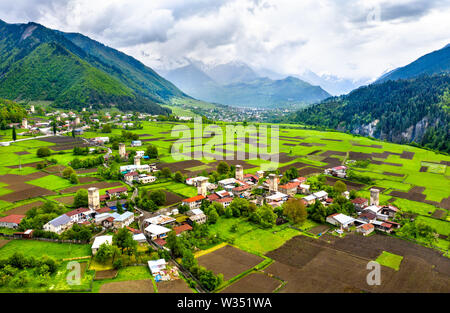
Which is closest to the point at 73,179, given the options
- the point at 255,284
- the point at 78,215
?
the point at 78,215

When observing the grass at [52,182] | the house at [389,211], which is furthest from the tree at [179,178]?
the house at [389,211]

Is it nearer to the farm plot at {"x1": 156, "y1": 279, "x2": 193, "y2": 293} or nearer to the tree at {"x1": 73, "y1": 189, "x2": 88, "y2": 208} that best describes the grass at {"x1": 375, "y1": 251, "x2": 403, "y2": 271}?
the farm plot at {"x1": 156, "y1": 279, "x2": 193, "y2": 293}

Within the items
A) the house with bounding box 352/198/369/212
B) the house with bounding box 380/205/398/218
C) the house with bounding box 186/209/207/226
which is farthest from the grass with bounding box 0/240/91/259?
the house with bounding box 380/205/398/218

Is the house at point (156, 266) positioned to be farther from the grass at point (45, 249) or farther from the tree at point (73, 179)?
the tree at point (73, 179)

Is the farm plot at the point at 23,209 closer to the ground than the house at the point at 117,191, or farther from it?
closer to the ground

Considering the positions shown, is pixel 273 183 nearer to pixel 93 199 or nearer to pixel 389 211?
pixel 389 211

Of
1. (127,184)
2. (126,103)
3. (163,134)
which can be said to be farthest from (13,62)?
(127,184)
